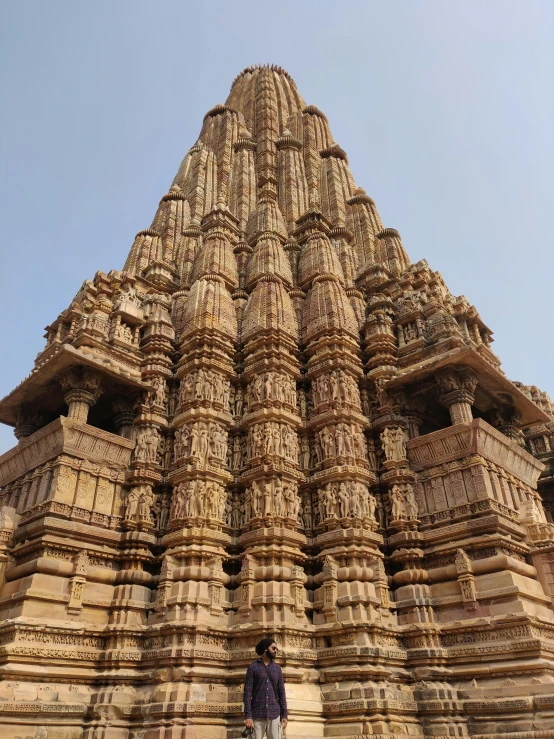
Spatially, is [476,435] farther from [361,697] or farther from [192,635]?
[192,635]

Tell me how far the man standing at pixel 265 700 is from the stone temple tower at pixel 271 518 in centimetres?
367

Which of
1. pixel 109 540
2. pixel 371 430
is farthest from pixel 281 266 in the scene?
pixel 109 540

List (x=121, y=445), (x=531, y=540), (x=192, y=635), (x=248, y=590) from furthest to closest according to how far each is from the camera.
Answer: (x=121, y=445)
(x=531, y=540)
(x=248, y=590)
(x=192, y=635)

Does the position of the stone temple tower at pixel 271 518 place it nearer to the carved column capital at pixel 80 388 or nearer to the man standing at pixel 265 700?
the carved column capital at pixel 80 388

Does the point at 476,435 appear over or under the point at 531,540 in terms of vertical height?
over

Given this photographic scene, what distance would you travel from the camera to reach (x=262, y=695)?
7.94m

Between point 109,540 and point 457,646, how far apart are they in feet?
27.6

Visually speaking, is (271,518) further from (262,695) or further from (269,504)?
(262,695)

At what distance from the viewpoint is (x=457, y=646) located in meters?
12.7

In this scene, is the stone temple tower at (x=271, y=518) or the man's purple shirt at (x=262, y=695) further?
the stone temple tower at (x=271, y=518)

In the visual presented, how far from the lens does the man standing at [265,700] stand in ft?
25.7

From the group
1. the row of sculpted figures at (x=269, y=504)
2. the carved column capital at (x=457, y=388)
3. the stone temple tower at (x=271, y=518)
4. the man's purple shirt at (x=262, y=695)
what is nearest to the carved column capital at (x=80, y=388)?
the stone temple tower at (x=271, y=518)

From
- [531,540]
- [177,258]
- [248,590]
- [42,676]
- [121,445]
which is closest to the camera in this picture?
[42,676]

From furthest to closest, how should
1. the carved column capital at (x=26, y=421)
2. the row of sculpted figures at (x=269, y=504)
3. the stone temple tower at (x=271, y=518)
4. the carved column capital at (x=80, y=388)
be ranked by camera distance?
the carved column capital at (x=26, y=421) < the carved column capital at (x=80, y=388) < the row of sculpted figures at (x=269, y=504) < the stone temple tower at (x=271, y=518)
